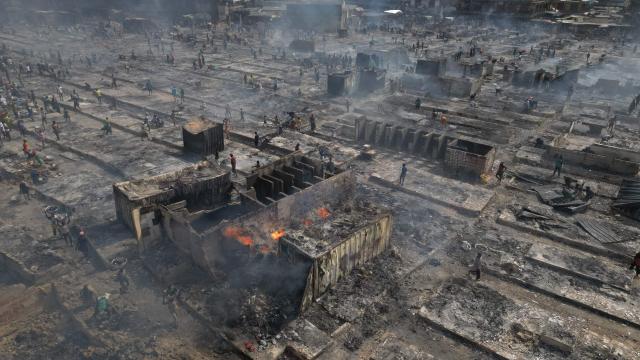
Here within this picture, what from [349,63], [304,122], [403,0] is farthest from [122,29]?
[403,0]

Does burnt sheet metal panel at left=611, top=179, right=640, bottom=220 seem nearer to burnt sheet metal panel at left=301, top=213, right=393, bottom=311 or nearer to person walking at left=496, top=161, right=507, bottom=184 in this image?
person walking at left=496, top=161, right=507, bottom=184

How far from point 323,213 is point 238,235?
179 inches

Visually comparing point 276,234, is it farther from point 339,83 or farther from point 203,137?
Result: point 339,83

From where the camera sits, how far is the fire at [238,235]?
15008 millimetres

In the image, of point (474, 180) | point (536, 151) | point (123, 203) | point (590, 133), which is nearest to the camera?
point (123, 203)

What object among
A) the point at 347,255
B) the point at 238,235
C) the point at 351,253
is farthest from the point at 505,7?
the point at 238,235

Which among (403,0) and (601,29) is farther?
(403,0)

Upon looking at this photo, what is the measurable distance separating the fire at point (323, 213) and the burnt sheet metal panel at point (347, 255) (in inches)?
120

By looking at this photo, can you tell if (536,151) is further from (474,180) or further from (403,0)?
(403,0)

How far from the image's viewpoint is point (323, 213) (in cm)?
1855

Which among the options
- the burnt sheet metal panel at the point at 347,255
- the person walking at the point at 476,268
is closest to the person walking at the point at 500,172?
the person walking at the point at 476,268

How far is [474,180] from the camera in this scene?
921 inches

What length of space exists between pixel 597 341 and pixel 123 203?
17550 mm

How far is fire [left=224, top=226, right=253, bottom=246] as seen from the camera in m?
15.0
